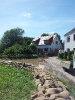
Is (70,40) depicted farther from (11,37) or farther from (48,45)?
(11,37)

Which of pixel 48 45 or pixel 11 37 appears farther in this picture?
pixel 11 37

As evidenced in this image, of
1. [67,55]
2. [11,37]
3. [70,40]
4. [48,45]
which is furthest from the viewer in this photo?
[11,37]

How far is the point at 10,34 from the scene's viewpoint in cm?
5709

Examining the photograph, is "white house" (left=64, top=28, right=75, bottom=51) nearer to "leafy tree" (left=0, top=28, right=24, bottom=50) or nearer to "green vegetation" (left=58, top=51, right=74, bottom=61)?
"green vegetation" (left=58, top=51, right=74, bottom=61)

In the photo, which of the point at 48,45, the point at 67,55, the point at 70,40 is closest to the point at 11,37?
the point at 48,45

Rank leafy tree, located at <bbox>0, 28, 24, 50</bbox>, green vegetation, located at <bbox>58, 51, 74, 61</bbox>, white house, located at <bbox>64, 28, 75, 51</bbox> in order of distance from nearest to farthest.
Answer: green vegetation, located at <bbox>58, 51, 74, 61</bbox> < white house, located at <bbox>64, 28, 75, 51</bbox> < leafy tree, located at <bbox>0, 28, 24, 50</bbox>

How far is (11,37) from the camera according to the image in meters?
57.0

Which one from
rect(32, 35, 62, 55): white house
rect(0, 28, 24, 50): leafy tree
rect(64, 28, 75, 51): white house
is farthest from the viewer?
rect(0, 28, 24, 50): leafy tree

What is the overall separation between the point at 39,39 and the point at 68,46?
2074 cm

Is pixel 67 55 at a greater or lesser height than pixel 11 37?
lesser

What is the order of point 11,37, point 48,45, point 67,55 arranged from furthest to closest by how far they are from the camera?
point 11,37, point 48,45, point 67,55

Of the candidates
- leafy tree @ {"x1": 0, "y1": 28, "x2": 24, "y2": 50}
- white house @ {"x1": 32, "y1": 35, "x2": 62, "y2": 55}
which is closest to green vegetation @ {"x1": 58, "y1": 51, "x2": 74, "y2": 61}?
white house @ {"x1": 32, "y1": 35, "x2": 62, "y2": 55}

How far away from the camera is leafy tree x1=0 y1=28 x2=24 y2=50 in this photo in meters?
55.7

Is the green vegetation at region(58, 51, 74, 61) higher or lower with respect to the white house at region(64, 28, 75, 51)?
lower
